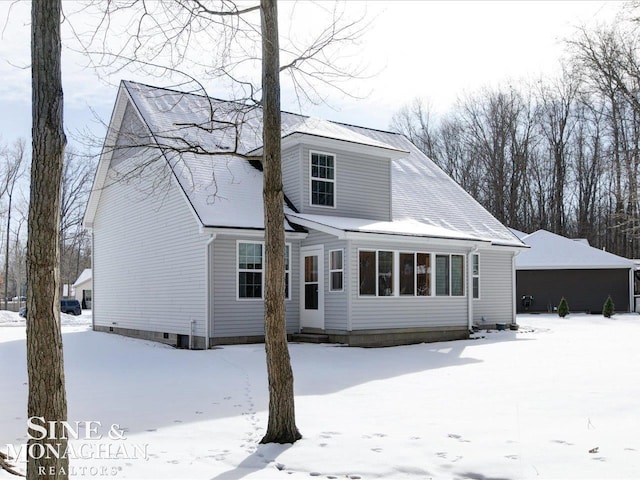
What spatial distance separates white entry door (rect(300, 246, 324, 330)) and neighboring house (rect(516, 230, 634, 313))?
18.8 m

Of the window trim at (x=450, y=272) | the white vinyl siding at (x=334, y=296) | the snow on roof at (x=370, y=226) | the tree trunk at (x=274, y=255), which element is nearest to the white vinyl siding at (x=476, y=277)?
the window trim at (x=450, y=272)

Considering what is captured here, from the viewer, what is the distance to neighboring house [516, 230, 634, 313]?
3262 centimetres

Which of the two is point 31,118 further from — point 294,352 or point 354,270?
point 354,270

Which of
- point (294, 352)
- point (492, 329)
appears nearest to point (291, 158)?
point (294, 352)

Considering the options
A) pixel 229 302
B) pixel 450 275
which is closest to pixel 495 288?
pixel 450 275

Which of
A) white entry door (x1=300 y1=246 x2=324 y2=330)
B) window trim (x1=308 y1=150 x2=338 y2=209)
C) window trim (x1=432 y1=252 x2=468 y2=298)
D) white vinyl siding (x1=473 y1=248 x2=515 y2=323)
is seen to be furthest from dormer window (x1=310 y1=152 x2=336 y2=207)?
white vinyl siding (x1=473 y1=248 x2=515 y2=323)

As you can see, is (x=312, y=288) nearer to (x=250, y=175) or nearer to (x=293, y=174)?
(x=293, y=174)

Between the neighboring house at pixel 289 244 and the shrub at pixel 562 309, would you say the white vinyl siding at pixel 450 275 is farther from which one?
the shrub at pixel 562 309

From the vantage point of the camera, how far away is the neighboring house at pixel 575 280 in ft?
107

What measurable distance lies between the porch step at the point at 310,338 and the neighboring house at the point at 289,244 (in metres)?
0.21

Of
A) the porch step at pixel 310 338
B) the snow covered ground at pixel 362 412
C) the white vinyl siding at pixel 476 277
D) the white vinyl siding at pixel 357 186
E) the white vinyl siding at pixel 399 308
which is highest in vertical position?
the white vinyl siding at pixel 357 186

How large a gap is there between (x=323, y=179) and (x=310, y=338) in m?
4.26

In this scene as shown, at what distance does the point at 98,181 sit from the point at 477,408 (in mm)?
16476

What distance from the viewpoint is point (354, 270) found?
51.5 ft
